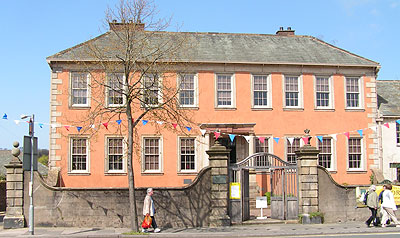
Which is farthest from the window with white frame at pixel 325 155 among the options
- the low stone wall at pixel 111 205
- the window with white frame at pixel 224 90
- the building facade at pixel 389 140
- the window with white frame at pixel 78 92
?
the window with white frame at pixel 78 92

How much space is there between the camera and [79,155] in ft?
85.2

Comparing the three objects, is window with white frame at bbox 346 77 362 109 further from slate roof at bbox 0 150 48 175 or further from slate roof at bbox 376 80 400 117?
slate roof at bbox 0 150 48 175

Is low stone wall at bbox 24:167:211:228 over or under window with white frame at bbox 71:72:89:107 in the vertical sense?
under

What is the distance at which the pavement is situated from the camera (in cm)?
1569

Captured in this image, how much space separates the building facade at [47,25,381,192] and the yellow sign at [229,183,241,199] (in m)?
7.74

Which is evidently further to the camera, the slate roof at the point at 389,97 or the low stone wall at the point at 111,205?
the slate roof at the point at 389,97

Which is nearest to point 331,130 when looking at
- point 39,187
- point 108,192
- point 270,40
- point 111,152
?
point 270,40

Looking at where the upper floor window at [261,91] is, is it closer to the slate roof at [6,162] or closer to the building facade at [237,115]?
the building facade at [237,115]

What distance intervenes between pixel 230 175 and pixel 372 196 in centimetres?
523

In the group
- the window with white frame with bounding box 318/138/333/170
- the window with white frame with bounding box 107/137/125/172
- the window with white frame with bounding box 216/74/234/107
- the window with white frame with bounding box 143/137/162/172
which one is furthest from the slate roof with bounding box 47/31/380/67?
the window with white frame with bounding box 107/137/125/172

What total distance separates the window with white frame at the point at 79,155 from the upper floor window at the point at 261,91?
992cm

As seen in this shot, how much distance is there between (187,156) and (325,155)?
8044 mm

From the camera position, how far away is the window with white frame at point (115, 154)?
26203 millimetres

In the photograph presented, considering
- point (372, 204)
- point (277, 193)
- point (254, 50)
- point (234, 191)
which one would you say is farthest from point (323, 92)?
point (234, 191)
